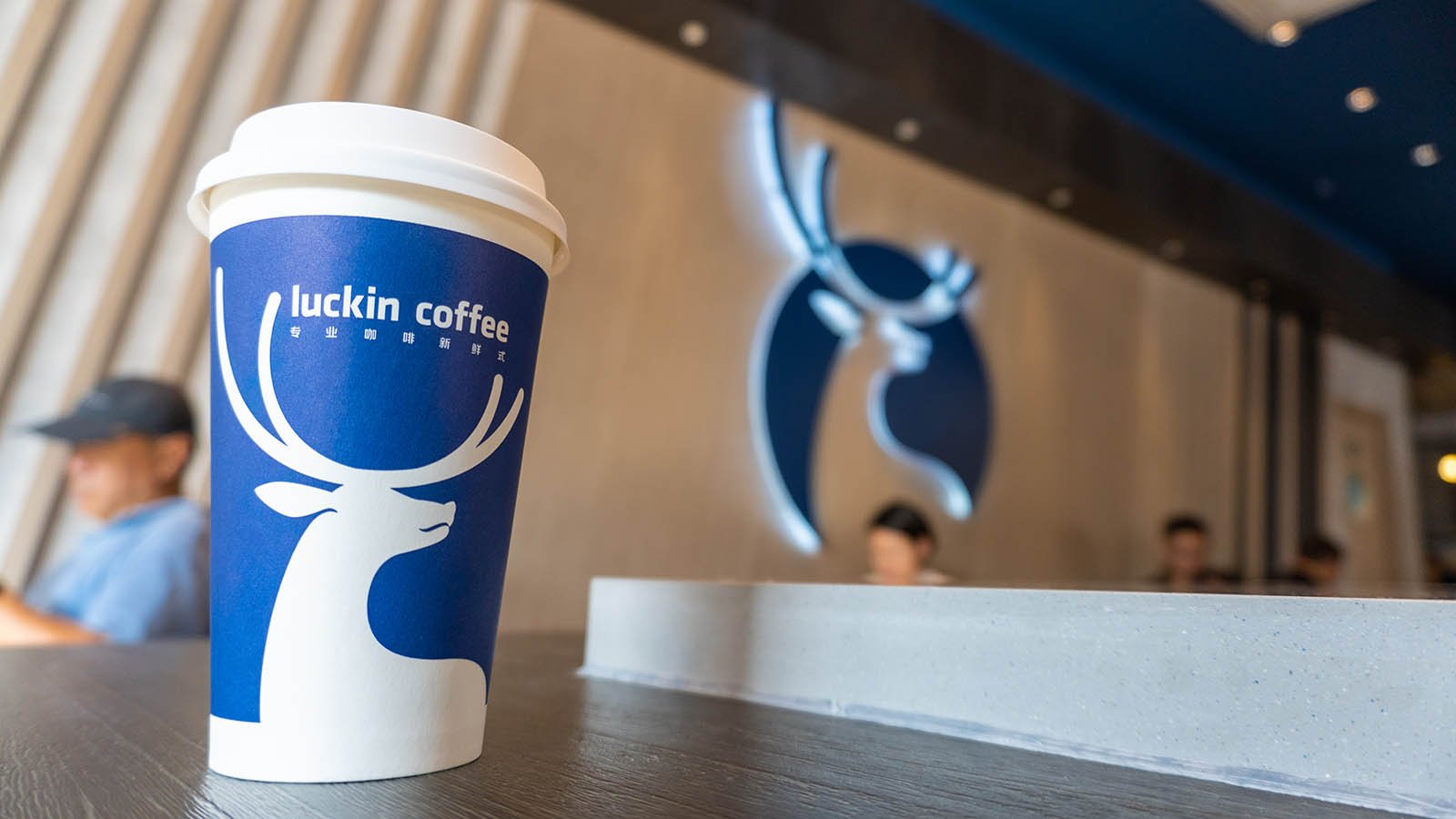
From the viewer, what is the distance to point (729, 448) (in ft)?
11.9

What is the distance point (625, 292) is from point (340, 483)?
10.1ft

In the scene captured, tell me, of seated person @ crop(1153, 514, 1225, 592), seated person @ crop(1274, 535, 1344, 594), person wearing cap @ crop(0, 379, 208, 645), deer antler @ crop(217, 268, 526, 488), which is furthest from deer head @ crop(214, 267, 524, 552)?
seated person @ crop(1274, 535, 1344, 594)

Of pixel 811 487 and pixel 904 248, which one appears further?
pixel 904 248

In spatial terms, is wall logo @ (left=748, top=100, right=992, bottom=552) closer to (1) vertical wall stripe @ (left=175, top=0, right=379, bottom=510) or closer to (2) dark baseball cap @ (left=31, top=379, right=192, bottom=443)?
(1) vertical wall stripe @ (left=175, top=0, right=379, bottom=510)

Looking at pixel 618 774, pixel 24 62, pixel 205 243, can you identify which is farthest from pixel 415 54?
pixel 618 774

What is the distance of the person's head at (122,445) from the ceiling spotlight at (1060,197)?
391 cm

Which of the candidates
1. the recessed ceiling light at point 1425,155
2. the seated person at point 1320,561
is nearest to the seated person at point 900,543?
the seated person at point 1320,561

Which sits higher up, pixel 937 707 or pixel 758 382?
pixel 758 382

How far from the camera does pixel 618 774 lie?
1.18ft

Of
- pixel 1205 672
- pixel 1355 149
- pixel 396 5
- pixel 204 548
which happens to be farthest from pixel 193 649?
pixel 1355 149

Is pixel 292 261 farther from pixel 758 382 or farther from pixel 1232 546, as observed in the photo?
pixel 1232 546

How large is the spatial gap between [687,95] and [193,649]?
3.20m

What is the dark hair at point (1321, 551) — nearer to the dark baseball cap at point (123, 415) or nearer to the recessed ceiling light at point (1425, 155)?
the recessed ceiling light at point (1425, 155)

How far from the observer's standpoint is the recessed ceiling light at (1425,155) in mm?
4324
